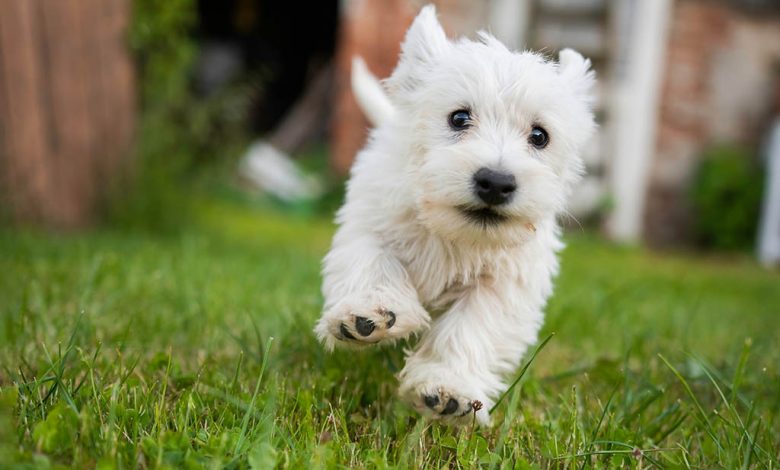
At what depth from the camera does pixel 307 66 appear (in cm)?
1380

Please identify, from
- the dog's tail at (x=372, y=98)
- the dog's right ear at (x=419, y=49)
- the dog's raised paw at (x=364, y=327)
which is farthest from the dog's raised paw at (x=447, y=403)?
the dog's tail at (x=372, y=98)

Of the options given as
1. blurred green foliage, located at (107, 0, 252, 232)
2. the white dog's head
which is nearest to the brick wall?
blurred green foliage, located at (107, 0, 252, 232)

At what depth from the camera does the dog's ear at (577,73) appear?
244cm

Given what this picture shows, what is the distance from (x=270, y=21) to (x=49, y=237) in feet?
31.6

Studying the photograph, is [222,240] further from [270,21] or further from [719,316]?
[270,21]

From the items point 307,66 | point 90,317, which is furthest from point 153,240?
point 307,66

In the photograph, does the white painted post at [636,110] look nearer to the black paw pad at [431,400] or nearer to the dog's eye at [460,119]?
the dog's eye at [460,119]

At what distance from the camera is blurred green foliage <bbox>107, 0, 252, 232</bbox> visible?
18.8ft

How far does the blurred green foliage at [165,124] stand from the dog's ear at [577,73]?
359 centimetres

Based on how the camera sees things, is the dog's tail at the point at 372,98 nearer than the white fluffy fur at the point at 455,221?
No

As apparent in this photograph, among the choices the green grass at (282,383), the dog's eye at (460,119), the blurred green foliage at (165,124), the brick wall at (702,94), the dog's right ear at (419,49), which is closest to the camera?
the green grass at (282,383)

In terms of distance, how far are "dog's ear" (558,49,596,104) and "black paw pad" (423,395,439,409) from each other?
1.13 metres

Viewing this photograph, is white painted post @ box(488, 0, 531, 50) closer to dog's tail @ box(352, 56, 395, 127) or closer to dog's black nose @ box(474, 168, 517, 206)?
dog's tail @ box(352, 56, 395, 127)

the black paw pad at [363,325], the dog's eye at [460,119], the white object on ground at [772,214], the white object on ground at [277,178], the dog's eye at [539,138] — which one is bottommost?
the white object on ground at [277,178]
